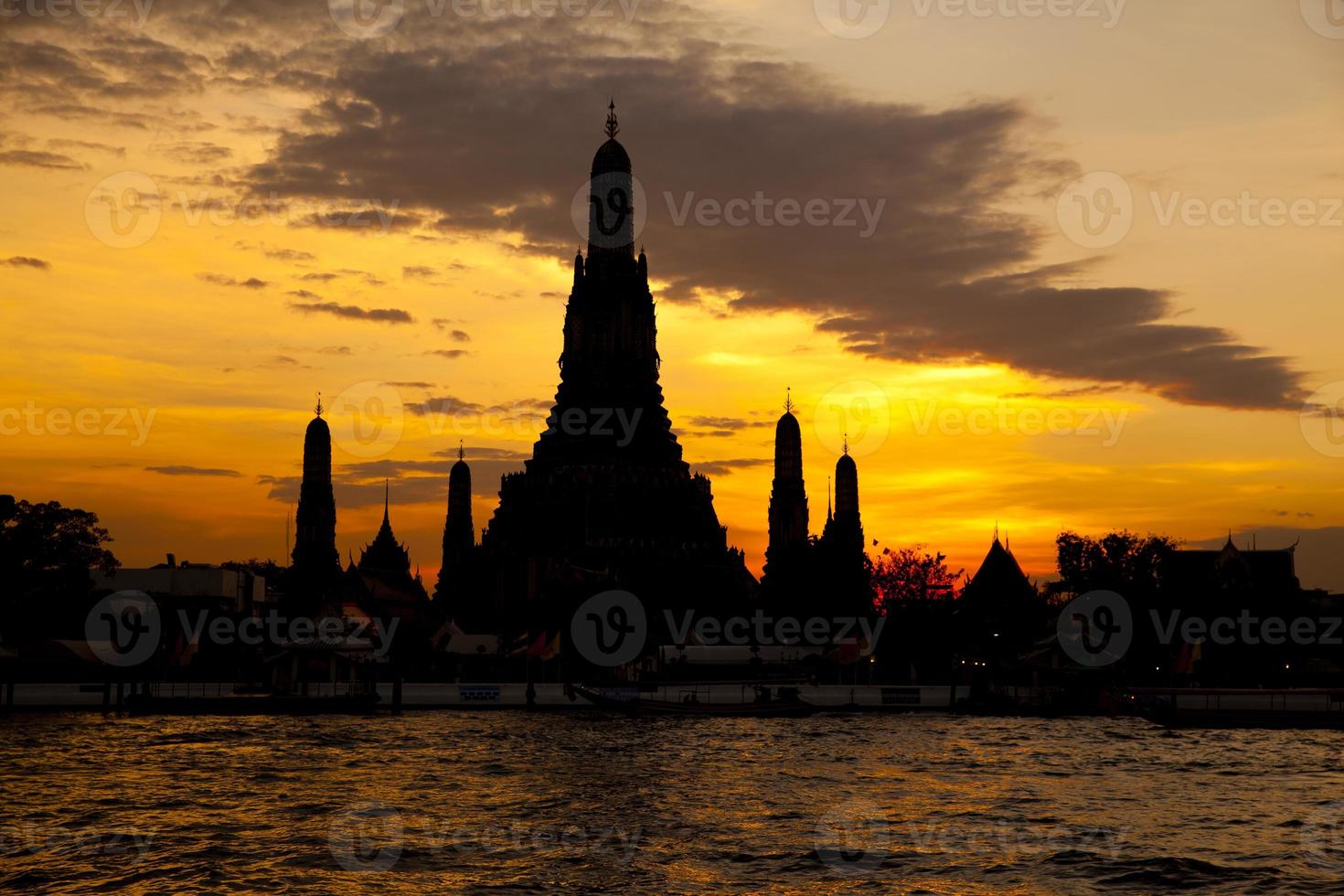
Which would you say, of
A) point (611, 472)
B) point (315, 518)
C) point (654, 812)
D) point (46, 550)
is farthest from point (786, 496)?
point (654, 812)

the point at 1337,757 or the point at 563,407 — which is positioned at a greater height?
the point at 563,407

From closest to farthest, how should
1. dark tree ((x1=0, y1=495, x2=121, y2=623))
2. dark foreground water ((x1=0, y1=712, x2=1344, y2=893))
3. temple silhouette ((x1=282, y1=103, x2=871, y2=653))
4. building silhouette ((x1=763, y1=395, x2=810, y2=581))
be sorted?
dark foreground water ((x1=0, y1=712, x2=1344, y2=893)) → dark tree ((x1=0, y1=495, x2=121, y2=623)) → temple silhouette ((x1=282, y1=103, x2=871, y2=653)) → building silhouette ((x1=763, y1=395, x2=810, y2=581))

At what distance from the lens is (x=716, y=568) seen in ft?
427

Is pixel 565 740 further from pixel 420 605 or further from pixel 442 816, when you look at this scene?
pixel 420 605

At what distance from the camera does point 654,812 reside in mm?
44688

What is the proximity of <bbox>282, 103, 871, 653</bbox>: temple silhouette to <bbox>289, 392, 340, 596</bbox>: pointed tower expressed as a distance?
0.14 m

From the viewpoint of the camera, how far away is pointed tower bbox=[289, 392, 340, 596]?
136375 millimetres

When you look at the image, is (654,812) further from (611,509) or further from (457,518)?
(457,518)

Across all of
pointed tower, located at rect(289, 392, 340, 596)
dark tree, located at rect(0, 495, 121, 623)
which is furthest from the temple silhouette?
dark tree, located at rect(0, 495, 121, 623)

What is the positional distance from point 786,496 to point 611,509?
2324cm

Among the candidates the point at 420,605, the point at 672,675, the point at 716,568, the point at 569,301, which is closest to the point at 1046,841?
the point at 672,675

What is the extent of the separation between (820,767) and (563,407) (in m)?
89.1

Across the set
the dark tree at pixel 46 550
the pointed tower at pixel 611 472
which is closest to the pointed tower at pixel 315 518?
the pointed tower at pixel 611 472

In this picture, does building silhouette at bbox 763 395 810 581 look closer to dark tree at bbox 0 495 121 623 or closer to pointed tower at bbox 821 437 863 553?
pointed tower at bbox 821 437 863 553
